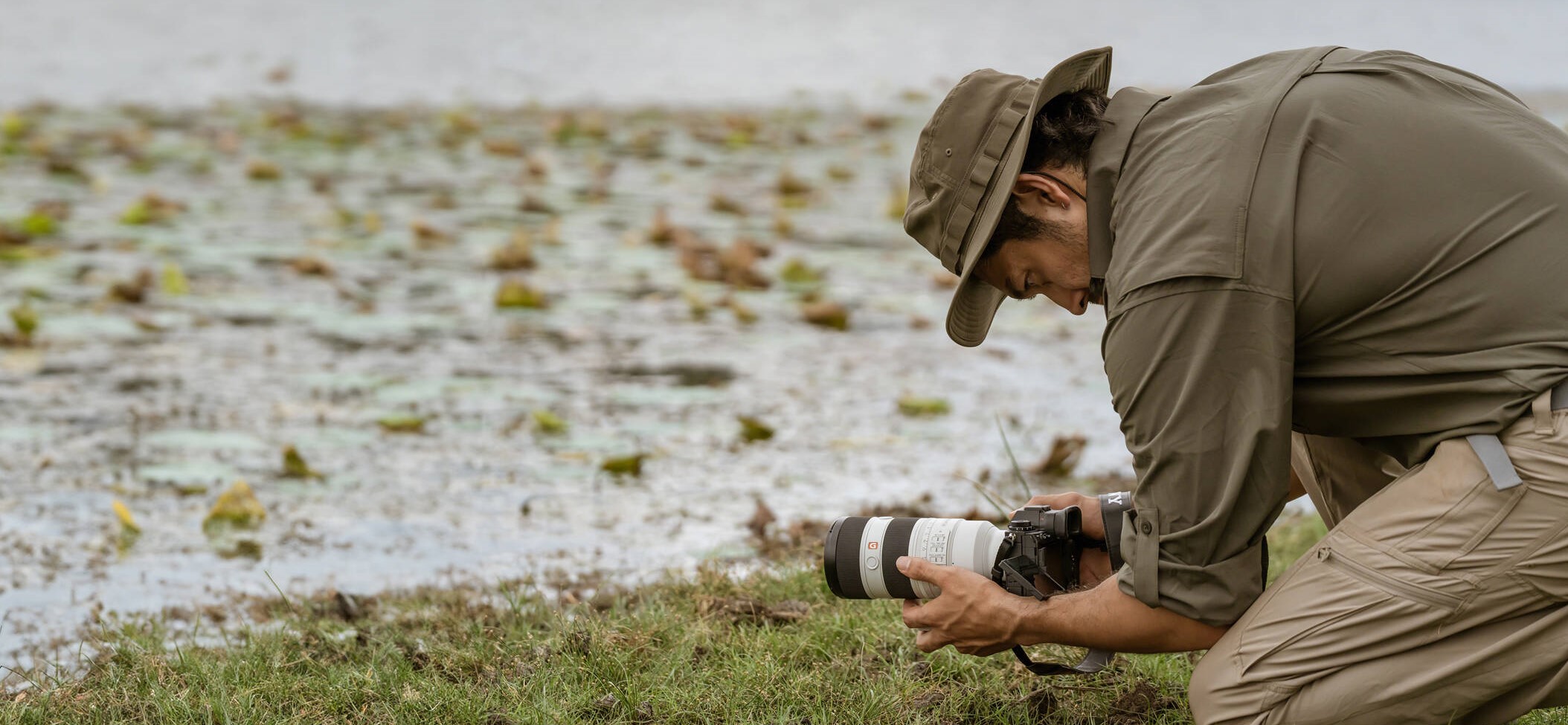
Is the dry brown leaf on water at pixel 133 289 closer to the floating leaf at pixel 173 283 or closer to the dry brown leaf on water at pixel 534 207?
the floating leaf at pixel 173 283

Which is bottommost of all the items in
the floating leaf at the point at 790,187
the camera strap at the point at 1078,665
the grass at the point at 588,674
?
the floating leaf at the point at 790,187

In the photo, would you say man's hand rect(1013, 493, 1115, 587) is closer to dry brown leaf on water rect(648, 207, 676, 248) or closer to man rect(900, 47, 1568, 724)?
man rect(900, 47, 1568, 724)

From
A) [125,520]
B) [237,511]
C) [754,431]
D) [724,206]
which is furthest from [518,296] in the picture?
[125,520]

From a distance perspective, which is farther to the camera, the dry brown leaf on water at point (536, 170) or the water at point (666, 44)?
the water at point (666, 44)

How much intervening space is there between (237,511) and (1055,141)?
7.82ft

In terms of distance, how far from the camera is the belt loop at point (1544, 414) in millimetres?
2031

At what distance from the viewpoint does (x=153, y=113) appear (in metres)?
12.3

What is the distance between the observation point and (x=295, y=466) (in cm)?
402

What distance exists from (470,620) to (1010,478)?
1.77m

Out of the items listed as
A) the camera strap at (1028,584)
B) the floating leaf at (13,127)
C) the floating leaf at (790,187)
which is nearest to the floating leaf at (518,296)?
the floating leaf at (790,187)

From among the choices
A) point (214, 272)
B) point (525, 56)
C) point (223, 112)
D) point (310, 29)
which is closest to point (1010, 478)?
point (214, 272)

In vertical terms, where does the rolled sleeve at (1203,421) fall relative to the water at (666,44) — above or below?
above

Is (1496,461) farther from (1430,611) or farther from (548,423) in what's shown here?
(548,423)

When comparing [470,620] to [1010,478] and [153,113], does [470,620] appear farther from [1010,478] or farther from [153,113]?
[153,113]
